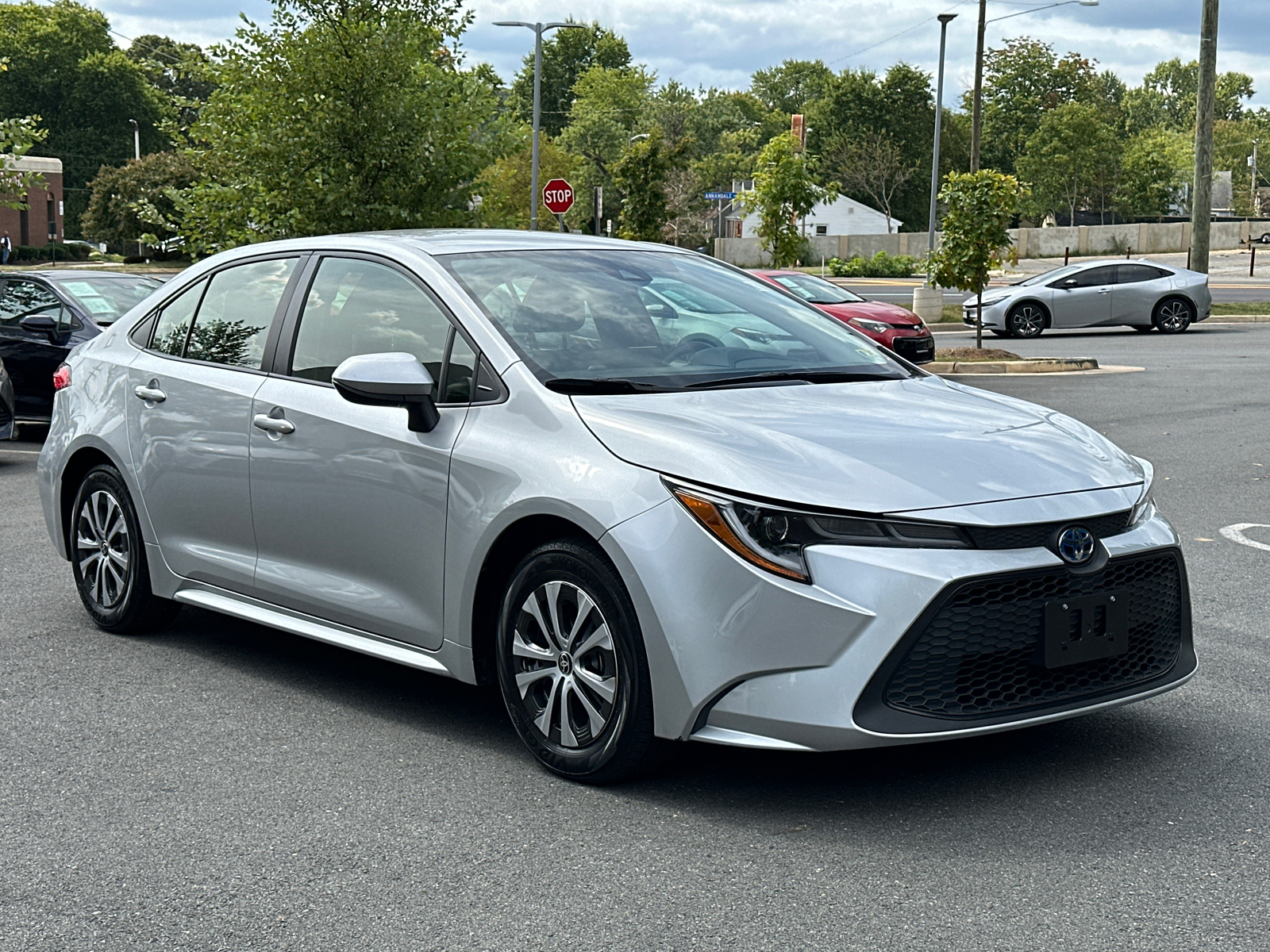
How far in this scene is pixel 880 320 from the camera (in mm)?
21516

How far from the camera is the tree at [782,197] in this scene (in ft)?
125

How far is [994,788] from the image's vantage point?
4340 mm

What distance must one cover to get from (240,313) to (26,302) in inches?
365

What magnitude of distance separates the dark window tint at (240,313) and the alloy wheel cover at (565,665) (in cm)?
181

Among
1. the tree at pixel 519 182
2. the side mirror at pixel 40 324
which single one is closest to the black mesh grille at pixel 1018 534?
the tree at pixel 519 182

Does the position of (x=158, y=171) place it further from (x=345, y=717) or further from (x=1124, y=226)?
(x=345, y=717)

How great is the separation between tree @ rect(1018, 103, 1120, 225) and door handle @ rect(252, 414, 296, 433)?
92510 mm

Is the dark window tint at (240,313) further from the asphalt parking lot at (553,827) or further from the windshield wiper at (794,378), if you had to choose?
the windshield wiper at (794,378)

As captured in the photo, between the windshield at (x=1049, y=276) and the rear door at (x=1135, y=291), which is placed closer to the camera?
the windshield at (x=1049, y=276)

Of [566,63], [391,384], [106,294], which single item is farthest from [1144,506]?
[566,63]

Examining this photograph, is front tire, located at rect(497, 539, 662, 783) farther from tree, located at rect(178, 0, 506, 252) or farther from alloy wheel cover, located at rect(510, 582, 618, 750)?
tree, located at rect(178, 0, 506, 252)

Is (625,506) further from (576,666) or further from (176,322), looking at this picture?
(176,322)

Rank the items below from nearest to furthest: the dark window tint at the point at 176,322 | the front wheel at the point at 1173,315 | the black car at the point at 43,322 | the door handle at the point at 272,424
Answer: the door handle at the point at 272,424, the dark window tint at the point at 176,322, the black car at the point at 43,322, the front wheel at the point at 1173,315

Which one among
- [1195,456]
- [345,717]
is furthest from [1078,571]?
[1195,456]
